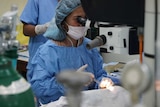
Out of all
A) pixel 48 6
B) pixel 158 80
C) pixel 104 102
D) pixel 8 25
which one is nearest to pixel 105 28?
pixel 104 102

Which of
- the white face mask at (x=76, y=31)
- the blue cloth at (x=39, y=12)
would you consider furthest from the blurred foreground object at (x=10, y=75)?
the blue cloth at (x=39, y=12)

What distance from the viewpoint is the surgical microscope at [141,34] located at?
516 mm

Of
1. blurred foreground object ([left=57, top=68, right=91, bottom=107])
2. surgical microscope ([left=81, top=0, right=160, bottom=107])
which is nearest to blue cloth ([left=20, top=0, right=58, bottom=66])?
surgical microscope ([left=81, top=0, right=160, bottom=107])

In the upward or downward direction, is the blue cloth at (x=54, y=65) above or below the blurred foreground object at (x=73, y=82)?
below

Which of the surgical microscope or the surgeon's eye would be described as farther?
the surgeon's eye

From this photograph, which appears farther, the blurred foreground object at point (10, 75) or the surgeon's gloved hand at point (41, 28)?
Result: the surgeon's gloved hand at point (41, 28)

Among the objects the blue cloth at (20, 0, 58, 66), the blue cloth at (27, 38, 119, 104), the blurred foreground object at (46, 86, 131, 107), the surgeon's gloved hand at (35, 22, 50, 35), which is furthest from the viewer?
the blue cloth at (20, 0, 58, 66)

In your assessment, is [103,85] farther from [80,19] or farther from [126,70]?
[126,70]

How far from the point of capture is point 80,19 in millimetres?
1566

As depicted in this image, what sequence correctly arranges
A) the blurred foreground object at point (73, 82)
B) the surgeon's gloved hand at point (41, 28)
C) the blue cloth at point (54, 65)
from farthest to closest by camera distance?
the surgeon's gloved hand at point (41, 28) → the blue cloth at point (54, 65) → the blurred foreground object at point (73, 82)

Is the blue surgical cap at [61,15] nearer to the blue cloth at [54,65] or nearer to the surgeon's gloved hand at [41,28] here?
the blue cloth at [54,65]

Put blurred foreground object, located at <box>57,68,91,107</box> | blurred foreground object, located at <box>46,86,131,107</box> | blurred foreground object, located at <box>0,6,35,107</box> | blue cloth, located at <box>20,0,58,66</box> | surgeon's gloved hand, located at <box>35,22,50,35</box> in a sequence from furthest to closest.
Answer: blue cloth, located at <box>20,0,58,66</box>
surgeon's gloved hand, located at <box>35,22,50,35</box>
blurred foreground object, located at <box>46,86,131,107</box>
blurred foreground object, located at <box>0,6,35,107</box>
blurred foreground object, located at <box>57,68,91,107</box>

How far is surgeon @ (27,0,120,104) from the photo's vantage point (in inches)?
59.3

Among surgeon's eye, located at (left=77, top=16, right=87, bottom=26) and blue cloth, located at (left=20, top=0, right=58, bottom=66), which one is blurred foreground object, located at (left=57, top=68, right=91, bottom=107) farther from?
blue cloth, located at (left=20, top=0, right=58, bottom=66)
